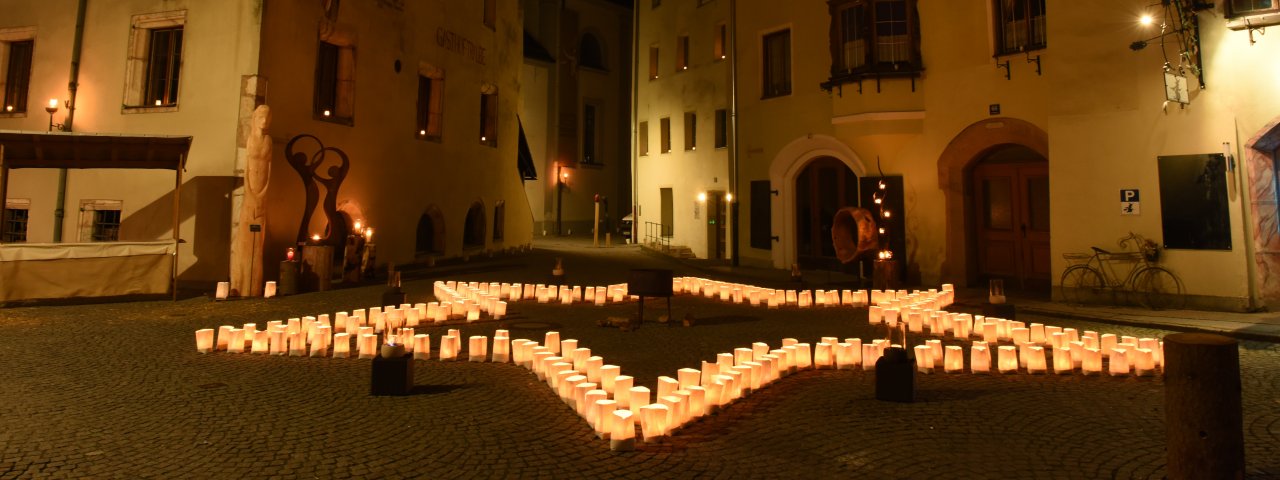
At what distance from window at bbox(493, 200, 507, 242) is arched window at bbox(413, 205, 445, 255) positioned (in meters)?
3.67

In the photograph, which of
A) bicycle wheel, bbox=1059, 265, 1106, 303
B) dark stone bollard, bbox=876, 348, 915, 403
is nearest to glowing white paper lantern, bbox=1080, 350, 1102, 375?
dark stone bollard, bbox=876, 348, 915, 403

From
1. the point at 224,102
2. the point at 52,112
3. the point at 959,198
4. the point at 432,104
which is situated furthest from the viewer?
the point at 432,104

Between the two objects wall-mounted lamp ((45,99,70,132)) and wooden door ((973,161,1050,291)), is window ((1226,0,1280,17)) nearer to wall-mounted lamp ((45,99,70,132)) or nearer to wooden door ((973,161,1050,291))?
wooden door ((973,161,1050,291))

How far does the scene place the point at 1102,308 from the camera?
40.0 ft

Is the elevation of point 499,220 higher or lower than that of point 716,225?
higher

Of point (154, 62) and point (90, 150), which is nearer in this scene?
point (90, 150)

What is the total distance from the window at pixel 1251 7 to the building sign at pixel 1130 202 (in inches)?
123

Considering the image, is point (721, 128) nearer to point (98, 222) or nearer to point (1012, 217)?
point (1012, 217)

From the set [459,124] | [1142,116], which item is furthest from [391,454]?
[459,124]

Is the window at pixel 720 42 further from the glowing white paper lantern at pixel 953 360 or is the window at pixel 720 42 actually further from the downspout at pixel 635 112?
the glowing white paper lantern at pixel 953 360

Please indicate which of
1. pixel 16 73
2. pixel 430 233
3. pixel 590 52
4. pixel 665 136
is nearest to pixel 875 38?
pixel 665 136

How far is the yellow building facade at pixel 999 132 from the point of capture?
37.4 feet

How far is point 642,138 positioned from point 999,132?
1635 cm

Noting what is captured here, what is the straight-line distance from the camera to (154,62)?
612 inches
